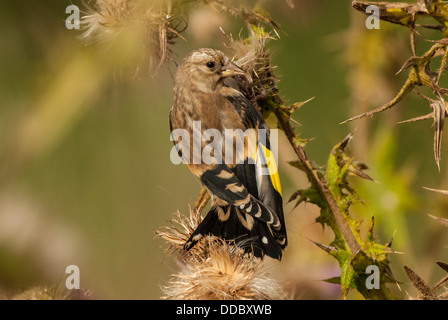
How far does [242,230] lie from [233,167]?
0.12 m

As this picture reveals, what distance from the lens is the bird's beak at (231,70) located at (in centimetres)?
95

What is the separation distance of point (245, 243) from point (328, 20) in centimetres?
100

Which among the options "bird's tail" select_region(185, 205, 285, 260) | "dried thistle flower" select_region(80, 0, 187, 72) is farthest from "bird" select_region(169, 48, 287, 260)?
"dried thistle flower" select_region(80, 0, 187, 72)

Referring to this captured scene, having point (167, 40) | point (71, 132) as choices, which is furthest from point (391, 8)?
point (71, 132)

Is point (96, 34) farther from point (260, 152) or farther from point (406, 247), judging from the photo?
point (406, 247)

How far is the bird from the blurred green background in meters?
0.13

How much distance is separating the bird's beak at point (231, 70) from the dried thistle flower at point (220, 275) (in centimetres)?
29

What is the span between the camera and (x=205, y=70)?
3.44 ft

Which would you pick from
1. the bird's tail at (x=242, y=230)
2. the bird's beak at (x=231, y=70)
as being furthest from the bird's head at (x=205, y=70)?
the bird's tail at (x=242, y=230)

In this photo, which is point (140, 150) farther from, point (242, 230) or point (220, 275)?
point (220, 275)

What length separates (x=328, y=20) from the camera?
169cm

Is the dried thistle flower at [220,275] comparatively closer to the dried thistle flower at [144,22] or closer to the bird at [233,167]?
the bird at [233,167]

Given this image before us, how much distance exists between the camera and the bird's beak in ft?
3.13

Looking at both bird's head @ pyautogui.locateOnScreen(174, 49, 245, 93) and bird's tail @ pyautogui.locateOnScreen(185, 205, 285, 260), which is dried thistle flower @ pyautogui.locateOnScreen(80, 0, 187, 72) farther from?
bird's tail @ pyautogui.locateOnScreen(185, 205, 285, 260)
